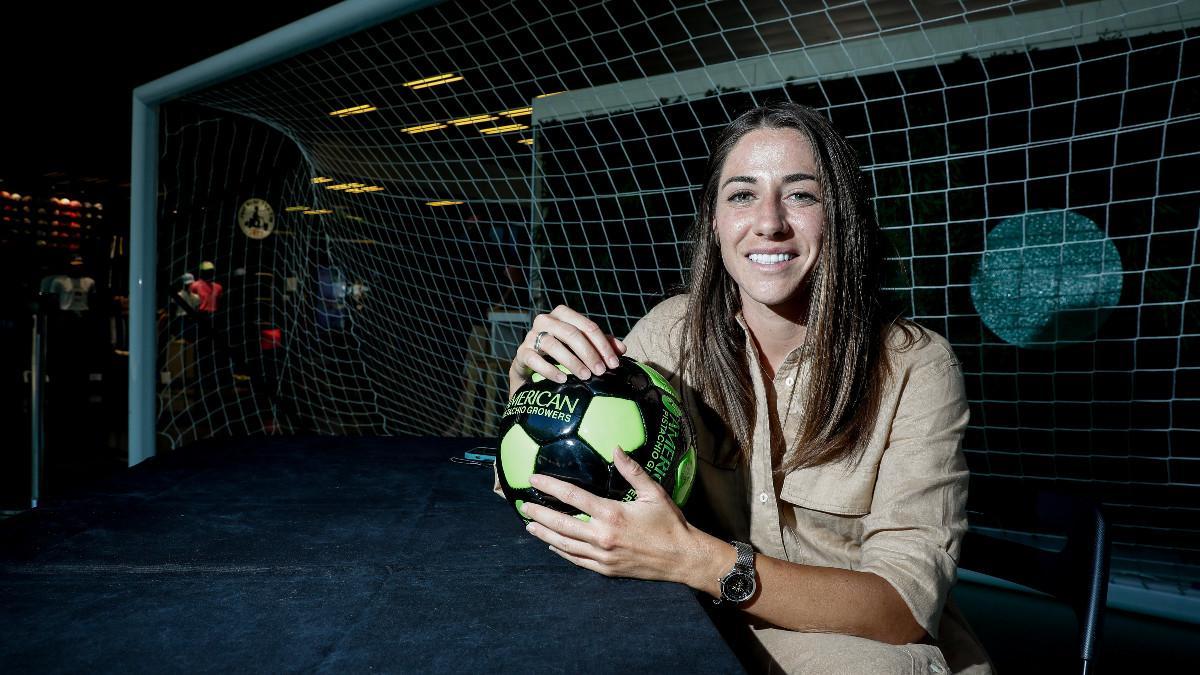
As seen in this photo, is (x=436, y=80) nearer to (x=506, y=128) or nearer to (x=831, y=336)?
(x=506, y=128)

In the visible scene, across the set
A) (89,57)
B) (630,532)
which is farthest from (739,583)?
(89,57)

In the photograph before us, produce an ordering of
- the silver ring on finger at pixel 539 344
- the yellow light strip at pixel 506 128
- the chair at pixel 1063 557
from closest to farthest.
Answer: the chair at pixel 1063 557 → the silver ring on finger at pixel 539 344 → the yellow light strip at pixel 506 128

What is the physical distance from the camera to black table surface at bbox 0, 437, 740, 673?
28.5 inches

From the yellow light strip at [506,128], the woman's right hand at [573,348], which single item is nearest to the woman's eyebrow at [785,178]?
the woman's right hand at [573,348]

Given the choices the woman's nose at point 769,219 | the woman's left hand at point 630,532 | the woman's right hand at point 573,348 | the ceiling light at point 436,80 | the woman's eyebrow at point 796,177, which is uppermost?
the ceiling light at point 436,80

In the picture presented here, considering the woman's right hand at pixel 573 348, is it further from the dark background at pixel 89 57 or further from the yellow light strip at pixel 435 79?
the dark background at pixel 89 57

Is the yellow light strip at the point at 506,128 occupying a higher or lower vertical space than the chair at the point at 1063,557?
higher

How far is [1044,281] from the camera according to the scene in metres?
3.91

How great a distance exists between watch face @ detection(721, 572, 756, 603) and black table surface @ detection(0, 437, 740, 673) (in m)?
0.06

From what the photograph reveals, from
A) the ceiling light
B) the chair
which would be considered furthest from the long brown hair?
the ceiling light

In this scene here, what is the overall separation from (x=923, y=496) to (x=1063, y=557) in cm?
30

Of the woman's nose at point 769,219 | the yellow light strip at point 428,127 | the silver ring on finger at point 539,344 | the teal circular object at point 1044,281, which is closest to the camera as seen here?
the silver ring on finger at point 539,344

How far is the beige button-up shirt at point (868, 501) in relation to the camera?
3.30 ft

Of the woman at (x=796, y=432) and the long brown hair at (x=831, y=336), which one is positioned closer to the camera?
the woman at (x=796, y=432)
